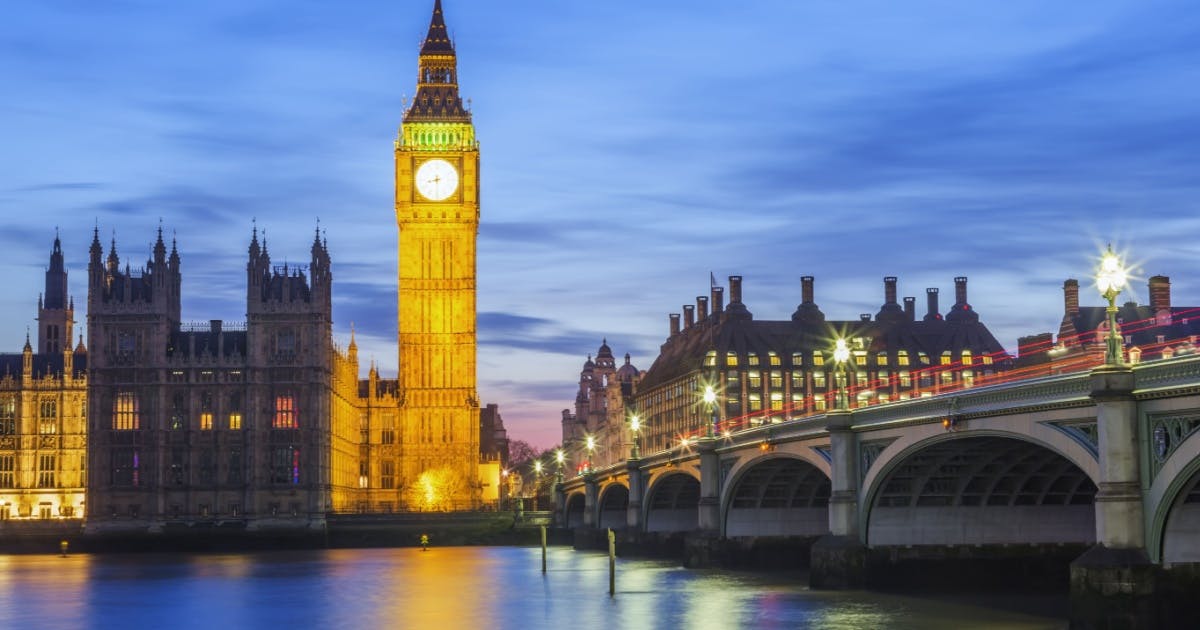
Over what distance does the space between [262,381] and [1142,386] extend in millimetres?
121276

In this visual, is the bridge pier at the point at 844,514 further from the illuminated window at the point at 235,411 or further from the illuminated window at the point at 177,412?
the illuminated window at the point at 177,412


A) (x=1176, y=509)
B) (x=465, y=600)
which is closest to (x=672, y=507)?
(x=465, y=600)

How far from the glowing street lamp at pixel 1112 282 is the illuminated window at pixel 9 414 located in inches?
5593

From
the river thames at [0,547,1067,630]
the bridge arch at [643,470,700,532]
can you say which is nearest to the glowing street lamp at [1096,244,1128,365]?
the river thames at [0,547,1067,630]

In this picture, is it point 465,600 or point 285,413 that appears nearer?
point 465,600

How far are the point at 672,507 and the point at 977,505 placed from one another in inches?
1891

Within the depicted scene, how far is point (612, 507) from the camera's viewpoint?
14300 centimetres

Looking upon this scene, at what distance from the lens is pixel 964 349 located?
644 ft

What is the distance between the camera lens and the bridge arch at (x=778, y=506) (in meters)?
87.2

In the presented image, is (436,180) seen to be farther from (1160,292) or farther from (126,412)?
(1160,292)

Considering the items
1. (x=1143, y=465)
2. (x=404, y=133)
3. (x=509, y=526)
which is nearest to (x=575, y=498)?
(x=509, y=526)

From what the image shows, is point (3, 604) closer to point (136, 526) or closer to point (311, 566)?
point (311, 566)

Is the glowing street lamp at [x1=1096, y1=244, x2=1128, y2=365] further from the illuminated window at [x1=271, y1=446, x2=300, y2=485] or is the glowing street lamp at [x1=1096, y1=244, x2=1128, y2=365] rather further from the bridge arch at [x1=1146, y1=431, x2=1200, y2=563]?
the illuminated window at [x1=271, y1=446, x2=300, y2=485]

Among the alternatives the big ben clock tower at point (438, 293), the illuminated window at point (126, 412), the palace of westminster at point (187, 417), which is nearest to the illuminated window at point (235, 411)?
the palace of westminster at point (187, 417)
